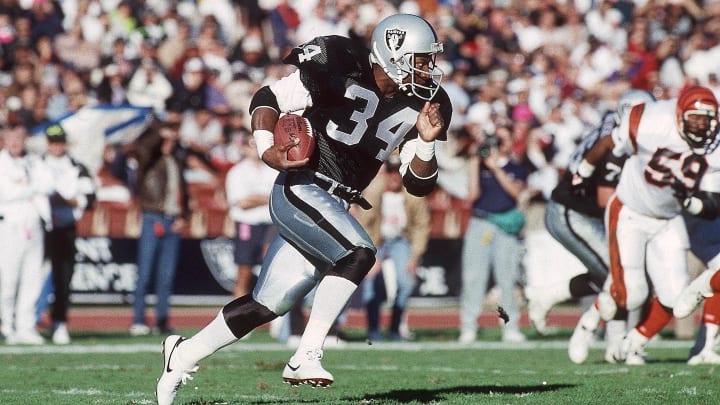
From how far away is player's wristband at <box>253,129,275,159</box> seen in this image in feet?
17.7

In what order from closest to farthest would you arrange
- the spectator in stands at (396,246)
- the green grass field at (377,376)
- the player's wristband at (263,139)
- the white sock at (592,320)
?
the player's wristband at (263,139) < the green grass field at (377,376) < the white sock at (592,320) < the spectator in stands at (396,246)

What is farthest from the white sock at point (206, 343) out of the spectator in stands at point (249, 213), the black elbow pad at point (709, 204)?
the spectator in stands at point (249, 213)

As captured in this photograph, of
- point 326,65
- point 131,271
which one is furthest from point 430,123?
point 131,271

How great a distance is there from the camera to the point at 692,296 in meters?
7.52

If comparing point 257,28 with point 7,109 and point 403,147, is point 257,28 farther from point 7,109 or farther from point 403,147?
point 403,147

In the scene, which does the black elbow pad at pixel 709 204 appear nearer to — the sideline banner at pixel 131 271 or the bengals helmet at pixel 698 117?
the bengals helmet at pixel 698 117

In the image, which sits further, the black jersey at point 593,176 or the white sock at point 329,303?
the black jersey at point 593,176

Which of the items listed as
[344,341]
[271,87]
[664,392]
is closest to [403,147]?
[271,87]

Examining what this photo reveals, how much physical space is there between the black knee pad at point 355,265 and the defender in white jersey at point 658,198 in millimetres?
3081

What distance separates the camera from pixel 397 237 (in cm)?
1159

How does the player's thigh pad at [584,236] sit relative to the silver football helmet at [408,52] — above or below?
below

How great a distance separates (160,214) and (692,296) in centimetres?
582

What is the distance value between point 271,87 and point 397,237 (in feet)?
19.8

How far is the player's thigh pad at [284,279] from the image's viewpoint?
17.9ft
